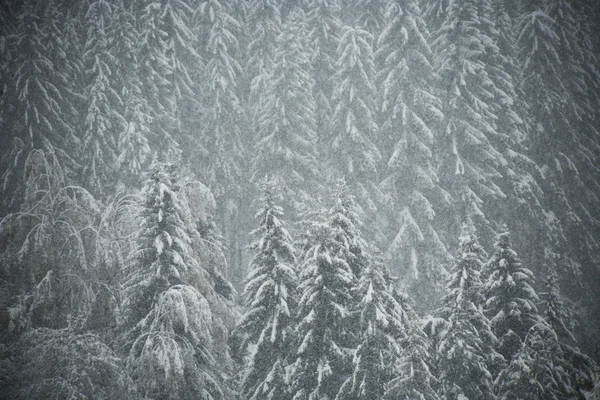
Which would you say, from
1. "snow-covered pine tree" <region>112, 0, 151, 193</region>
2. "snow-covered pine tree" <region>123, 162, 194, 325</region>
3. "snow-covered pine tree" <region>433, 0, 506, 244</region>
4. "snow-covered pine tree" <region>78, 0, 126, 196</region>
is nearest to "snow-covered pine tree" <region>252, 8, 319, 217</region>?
"snow-covered pine tree" <region>112, 0, 151, 193</region>

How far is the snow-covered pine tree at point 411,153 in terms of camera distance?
2230 cm

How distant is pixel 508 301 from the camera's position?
12398mm

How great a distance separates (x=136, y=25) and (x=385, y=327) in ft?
85.7

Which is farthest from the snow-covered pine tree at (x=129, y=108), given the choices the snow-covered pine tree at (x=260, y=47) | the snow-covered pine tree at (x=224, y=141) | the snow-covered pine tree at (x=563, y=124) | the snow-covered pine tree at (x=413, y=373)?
the snow-covered pine tree at (x=563, y=124)

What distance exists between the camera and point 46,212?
10539 millimetres

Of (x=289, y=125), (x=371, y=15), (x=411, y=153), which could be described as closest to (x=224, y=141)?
(x=289, y=125)

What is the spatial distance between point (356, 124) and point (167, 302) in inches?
651

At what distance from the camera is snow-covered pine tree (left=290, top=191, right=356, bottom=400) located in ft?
38.1

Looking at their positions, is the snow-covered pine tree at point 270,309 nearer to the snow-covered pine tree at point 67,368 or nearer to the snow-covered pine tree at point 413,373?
the snow-covered pine tree at point 413,373

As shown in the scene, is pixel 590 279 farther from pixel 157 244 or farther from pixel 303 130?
pixel 157 244

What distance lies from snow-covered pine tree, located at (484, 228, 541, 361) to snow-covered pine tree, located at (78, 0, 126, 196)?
1948cm

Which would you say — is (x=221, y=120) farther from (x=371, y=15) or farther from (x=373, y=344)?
(x=373, y=344)

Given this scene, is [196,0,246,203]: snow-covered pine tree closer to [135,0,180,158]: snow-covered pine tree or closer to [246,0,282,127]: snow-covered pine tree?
[246,0,282,127]: snow-covered pine tree

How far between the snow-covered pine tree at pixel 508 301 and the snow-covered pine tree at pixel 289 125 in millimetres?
11989
